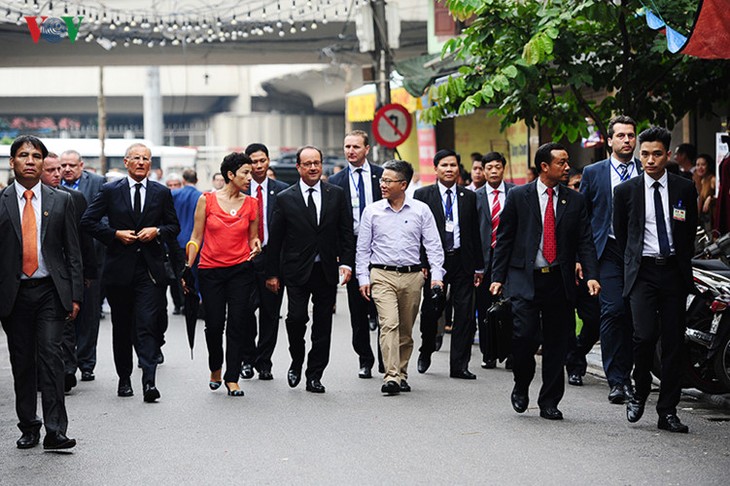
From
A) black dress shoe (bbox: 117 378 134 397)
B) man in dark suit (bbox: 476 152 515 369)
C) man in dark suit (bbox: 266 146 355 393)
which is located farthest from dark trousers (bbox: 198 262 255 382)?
man in dark suit (bbox: 476 152 515 369)

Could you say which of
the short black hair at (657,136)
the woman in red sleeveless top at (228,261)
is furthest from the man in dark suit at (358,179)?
the short black hair at (657,136)

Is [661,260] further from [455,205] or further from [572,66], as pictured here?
[572,66]

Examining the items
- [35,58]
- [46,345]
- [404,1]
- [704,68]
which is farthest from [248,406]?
[35,58]

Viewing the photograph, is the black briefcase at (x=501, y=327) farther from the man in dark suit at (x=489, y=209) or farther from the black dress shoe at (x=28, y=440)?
the black dress shoe at (x=28, y=440)

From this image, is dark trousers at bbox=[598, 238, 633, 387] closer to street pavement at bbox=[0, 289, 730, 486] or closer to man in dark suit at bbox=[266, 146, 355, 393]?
street pavement at bbox=[0, 289, 730, 486]

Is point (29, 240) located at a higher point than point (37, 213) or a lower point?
lower

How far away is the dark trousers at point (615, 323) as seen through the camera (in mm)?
10133

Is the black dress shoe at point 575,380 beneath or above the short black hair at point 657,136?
beneath

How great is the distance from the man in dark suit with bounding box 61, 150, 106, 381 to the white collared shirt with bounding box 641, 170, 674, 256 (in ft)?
17.1

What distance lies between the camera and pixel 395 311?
422 inches

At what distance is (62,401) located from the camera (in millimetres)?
8344

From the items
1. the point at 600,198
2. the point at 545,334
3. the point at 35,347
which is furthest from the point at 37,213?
the point at 600,198

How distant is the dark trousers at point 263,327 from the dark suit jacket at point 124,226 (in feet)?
4.32

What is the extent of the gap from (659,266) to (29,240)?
4291mm
